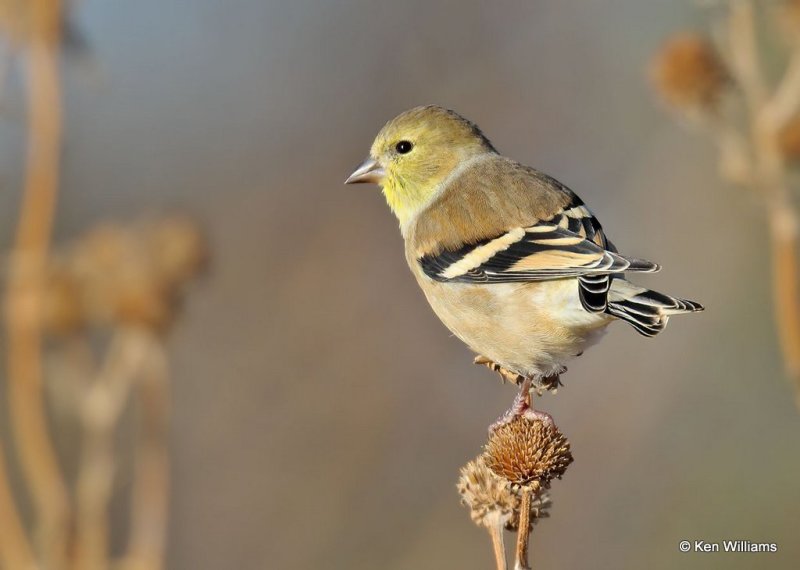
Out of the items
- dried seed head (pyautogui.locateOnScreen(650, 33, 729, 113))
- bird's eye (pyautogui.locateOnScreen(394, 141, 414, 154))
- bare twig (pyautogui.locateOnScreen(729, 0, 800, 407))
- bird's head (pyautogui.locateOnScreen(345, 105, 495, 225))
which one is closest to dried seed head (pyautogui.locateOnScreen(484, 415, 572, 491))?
bare twig (pyautogui.locateOnScreen(729, 0, 800, 407))

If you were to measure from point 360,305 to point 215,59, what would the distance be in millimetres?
2444

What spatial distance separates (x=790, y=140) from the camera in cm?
381

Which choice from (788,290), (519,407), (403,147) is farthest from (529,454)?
(403,147)

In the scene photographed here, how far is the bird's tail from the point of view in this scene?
9.61 ft

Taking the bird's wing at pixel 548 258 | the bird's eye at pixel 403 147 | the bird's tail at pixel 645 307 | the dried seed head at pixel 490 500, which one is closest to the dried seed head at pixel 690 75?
the bird's wing at pixel 548 258

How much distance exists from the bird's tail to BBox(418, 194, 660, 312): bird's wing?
52 mm

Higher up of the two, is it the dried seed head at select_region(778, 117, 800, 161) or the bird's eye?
the bird's eye

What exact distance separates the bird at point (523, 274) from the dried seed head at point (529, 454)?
31 cm

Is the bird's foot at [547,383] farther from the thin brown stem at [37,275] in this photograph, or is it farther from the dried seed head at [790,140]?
the thin brown stem at [37,275]

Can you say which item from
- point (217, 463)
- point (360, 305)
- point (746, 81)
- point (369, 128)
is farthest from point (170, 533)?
point (746, 81)

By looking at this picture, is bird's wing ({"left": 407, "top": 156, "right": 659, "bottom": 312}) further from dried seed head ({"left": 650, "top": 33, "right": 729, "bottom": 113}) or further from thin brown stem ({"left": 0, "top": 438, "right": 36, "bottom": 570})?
thin brown stem ({"left": 0, "top": 438, "right": 36, "bottom": 570})

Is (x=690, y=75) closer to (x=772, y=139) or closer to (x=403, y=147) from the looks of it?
(x=772, y=139)

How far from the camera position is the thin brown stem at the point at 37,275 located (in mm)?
3295

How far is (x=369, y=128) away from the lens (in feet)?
24.5
